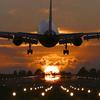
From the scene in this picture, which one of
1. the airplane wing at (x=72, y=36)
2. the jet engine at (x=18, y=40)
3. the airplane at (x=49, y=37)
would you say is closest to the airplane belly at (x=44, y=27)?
the airplane at (x=49, y=37)

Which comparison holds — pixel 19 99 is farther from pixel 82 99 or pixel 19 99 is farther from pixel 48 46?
pixel 48 46

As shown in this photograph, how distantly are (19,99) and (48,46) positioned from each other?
25.5 m

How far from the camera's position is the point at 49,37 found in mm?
93000

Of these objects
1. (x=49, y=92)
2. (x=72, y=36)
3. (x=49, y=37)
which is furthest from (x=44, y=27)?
(x=49, y=92)

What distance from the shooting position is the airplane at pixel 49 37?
3681 inches

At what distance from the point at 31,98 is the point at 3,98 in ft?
10.7

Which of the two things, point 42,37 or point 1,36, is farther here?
point 1,36

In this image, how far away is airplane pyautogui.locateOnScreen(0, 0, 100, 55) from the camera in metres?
93.5

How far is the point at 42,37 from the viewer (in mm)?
94250

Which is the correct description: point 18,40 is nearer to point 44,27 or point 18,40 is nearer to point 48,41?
point 48,41

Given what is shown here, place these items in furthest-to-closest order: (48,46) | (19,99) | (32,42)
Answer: (32,42), (48,46), (19,99)

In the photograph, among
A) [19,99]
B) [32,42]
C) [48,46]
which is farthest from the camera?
[32,42]

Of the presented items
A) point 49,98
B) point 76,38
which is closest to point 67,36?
point 76,38

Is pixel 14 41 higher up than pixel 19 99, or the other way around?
pixel 14 41
